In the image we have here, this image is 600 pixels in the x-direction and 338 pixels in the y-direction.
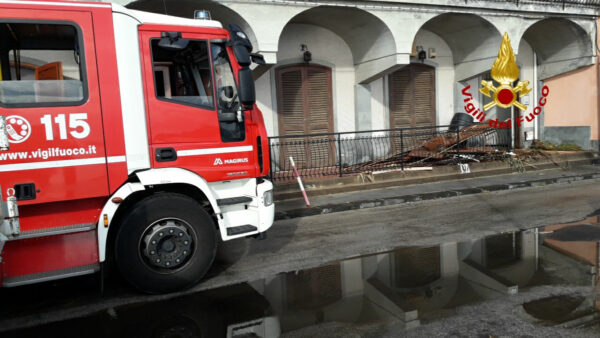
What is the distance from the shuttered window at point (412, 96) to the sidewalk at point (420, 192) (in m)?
3.06

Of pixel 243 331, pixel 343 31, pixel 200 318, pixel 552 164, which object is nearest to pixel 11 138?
pixel 200 318

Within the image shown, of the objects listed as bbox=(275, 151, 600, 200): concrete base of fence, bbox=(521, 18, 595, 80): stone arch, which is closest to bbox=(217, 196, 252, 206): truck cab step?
bbox=(275, 151, 600, 200): concrete base of fence

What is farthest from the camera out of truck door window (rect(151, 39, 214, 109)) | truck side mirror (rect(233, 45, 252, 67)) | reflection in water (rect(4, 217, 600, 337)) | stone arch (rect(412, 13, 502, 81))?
stone arch (rect(412, 13, 502, 81))

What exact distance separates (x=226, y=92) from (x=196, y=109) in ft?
1.30

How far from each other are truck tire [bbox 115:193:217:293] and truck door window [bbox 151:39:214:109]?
1.05 m

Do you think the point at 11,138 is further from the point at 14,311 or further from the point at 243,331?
the point at 243,331

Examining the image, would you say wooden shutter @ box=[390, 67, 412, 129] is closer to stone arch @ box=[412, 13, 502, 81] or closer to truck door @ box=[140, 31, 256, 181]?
stone arch @ box=[412, 13, 502, 81]

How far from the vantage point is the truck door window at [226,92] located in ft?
17.3

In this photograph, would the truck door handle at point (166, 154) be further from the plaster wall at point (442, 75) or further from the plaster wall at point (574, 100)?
the plaster wall at point (574, 100)

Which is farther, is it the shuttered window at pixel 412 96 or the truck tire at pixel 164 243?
the shuttered window at pixel 412 96

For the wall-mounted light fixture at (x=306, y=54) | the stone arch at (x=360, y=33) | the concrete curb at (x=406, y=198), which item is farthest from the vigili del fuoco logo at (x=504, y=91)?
the wall-mounted light fixture at (x=306, y=54)

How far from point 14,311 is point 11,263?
65 centimetres

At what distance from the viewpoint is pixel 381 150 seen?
13.9 metres

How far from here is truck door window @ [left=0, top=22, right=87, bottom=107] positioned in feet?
14.8
